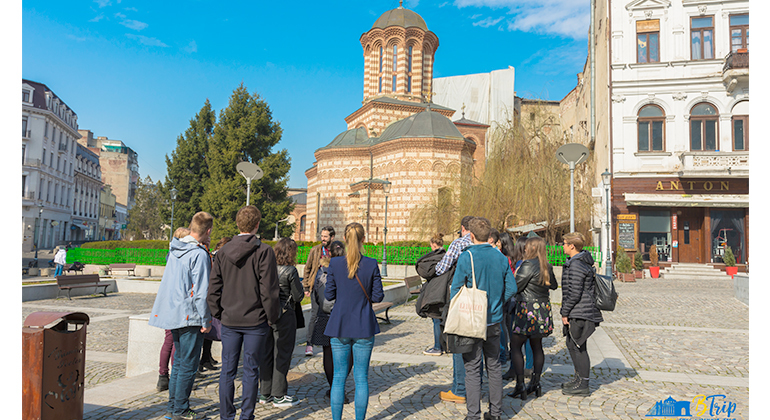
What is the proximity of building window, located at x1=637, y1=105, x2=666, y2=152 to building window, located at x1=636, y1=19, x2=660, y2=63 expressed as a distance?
2.44 m

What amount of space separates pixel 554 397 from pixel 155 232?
185 feet

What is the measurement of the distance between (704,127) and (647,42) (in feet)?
16.4

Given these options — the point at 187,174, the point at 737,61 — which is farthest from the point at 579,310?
the point at 187,174

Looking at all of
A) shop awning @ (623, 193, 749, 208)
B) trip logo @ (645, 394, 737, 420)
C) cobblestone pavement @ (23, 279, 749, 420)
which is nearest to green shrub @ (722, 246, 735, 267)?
shop awning @ (623, 193, 749, 208)

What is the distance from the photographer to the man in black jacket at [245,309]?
4.00 m

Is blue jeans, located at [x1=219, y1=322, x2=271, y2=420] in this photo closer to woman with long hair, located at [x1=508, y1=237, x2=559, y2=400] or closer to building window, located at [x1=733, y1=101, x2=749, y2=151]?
woman with long hair, located at [x1=508, y1=237, x2=559, y2=400]

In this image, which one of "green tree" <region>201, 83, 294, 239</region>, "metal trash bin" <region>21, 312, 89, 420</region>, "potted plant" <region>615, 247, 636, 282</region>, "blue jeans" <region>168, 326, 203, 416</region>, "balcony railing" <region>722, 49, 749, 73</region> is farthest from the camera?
"green tree" <region>201, 83, 294, 239</region>

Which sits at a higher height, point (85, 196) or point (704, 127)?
point (704, 127)

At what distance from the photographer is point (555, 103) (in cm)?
4941

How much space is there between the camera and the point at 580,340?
5062 millimetres

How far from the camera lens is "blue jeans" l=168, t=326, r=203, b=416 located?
4203 millimetres

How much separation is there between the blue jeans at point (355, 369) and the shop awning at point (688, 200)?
22.0 meters

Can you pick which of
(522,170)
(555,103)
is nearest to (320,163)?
(522,170)

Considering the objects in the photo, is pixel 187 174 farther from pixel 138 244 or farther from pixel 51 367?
pixel 51 367
